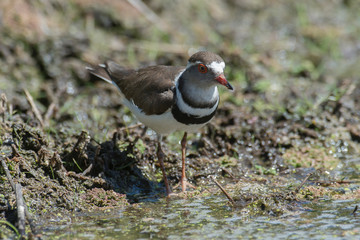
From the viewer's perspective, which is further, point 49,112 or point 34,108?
point 49,112

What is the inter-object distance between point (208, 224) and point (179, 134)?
2828 mm

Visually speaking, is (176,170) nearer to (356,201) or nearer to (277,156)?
(277,156)

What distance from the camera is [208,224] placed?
16.5 feet

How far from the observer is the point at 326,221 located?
5.01 meters

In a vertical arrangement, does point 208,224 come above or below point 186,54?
below

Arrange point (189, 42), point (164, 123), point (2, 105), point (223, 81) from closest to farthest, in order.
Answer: point (223, 81) < point (164, 123) < point (2, 105) < point (189, 42)

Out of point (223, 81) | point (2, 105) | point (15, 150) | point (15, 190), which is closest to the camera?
point (15, 190)

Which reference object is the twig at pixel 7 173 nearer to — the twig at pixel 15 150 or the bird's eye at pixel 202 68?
the twig at pixel 15 150

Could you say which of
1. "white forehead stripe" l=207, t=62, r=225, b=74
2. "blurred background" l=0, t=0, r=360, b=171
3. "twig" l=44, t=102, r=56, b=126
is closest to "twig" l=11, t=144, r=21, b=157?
"blurred background" l=0, t=0, r=360, b=171

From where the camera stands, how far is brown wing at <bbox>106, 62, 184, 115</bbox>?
602cm

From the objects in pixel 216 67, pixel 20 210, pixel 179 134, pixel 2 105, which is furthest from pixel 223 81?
pixel 2 105

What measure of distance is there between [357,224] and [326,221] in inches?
11.2

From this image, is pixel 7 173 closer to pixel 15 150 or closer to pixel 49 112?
pixel 15 150

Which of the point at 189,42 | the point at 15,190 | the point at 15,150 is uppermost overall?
the point at 189,42
